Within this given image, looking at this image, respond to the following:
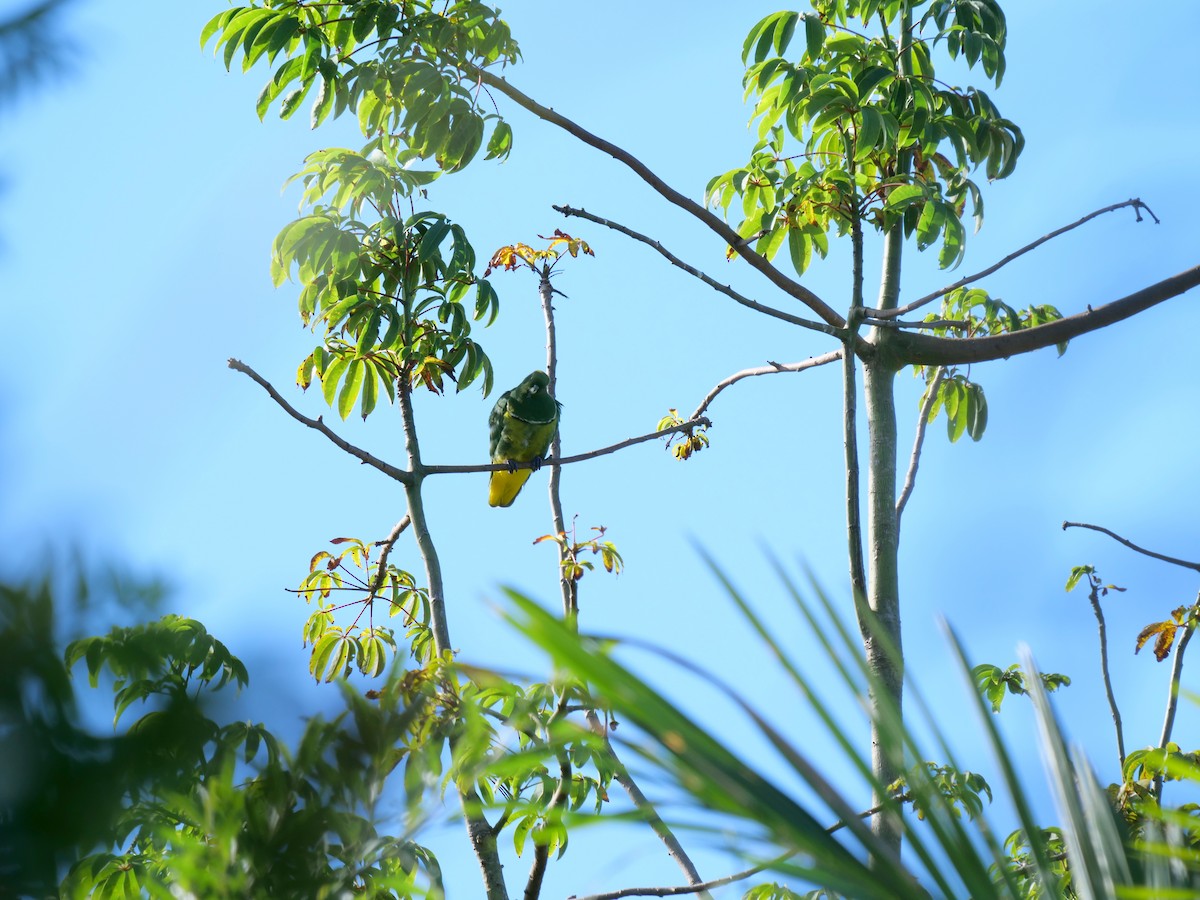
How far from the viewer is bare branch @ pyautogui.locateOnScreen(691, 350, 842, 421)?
3.20 metres

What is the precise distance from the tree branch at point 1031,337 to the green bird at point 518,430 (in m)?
2.38

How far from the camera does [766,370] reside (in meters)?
3.42

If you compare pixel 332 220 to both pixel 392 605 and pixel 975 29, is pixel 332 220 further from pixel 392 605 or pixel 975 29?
pixel 975 29

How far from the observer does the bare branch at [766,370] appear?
3195mm

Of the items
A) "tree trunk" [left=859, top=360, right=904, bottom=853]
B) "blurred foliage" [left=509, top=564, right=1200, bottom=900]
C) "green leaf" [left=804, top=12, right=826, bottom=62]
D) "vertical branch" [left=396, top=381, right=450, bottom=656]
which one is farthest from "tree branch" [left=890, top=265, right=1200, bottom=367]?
"blurred foliage" [left=509, top=564, right=1200, bottom=900]

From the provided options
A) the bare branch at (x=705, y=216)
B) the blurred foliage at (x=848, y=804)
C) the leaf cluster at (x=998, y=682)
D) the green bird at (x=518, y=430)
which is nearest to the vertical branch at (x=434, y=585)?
the bare branch at (x=705, y=216)

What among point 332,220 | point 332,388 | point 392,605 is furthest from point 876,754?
point 332,220

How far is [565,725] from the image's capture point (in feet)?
2.00

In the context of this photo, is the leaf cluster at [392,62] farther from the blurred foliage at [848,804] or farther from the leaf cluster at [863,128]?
the blurred foliage at [848,804]

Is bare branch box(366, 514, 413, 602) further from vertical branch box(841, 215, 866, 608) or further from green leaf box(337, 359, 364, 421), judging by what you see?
vertical branch box(841, 215, 866, 608)

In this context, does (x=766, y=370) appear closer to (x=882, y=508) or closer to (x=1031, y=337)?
(x=882, y=508)

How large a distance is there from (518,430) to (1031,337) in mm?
3077

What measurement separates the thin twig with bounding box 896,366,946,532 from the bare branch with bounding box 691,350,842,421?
1.50ft

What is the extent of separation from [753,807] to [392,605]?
2.62 m
